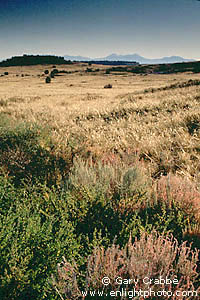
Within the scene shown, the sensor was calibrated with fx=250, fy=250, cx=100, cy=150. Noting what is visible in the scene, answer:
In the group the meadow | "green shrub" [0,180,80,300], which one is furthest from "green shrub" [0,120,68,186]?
"green shrub" [0,180,80,300]

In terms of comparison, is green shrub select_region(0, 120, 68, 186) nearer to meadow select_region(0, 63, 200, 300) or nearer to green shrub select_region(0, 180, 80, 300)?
meadow select_region(0, 63, 200, 300)

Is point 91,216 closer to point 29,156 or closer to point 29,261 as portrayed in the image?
point 29,261

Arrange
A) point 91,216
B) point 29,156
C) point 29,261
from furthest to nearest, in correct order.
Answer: point 29,156
point 91,216
point 29,261

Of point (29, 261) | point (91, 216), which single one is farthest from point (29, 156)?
point (29, 261)

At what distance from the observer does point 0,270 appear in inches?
77.4

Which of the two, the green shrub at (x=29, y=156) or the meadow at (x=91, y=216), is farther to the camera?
the green shrub at (x=29, y=156)

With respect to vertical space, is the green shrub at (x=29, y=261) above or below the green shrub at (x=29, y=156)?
below

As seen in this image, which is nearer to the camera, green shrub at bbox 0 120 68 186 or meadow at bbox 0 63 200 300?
meadow at bbox 0 63 200 300

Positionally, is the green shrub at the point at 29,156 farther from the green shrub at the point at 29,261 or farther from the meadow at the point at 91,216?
the green shrub at the point at 29,261

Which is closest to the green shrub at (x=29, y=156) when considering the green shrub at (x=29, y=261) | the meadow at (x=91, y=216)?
the meadow at (x=91, y=216)

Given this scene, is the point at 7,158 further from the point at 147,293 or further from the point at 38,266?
the point at 147,293

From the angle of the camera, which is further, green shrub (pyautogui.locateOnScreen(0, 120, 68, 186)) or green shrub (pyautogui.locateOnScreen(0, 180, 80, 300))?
green shrub (pyautogui.locateOnScreen(0, 120, 68, 186))

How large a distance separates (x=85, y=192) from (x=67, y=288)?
4.64 feet

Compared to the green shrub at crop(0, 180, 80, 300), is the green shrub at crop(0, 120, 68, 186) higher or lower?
higher
